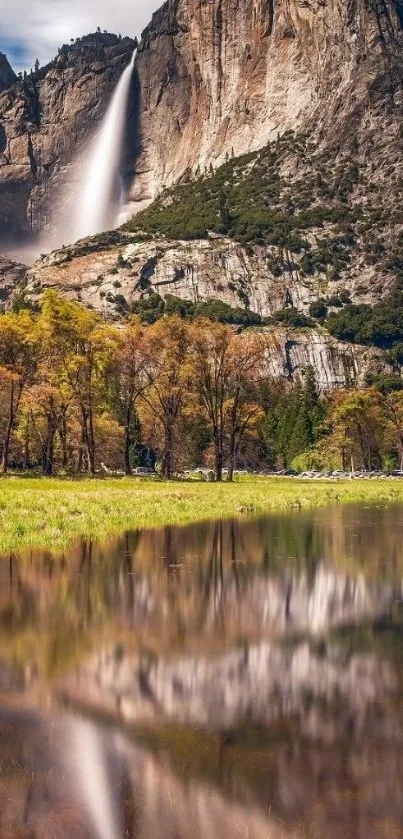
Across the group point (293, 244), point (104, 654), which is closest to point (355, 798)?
point (104, 654)

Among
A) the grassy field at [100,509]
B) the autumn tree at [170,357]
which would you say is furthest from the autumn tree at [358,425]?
the grassy field at [100,509]

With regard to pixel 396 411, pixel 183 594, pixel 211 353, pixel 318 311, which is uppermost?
pixel 318 311

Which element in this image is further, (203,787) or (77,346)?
(77,346)

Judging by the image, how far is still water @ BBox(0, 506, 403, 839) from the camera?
6.04 metres

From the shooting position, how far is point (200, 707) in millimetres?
8180

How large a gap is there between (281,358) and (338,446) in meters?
61.6

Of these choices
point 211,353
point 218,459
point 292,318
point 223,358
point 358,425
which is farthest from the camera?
point 292,318

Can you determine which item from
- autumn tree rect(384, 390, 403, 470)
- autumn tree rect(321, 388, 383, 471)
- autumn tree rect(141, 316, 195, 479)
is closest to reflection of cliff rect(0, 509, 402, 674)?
autumn tree rect(141, 316, 195, 479)

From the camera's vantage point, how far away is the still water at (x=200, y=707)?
6.04m

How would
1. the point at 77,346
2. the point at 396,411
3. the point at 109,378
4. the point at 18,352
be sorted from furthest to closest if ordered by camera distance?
the point at 396,411, the point at 109,378, the point at 77,346, the point at 18,352

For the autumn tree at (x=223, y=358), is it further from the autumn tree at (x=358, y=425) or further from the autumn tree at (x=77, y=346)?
the autumn tree at (x=358, y=425)

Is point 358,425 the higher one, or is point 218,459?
point 358,425

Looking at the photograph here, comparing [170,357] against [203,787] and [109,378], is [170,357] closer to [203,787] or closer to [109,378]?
[109,378]

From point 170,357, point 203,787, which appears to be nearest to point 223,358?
point 170,357
